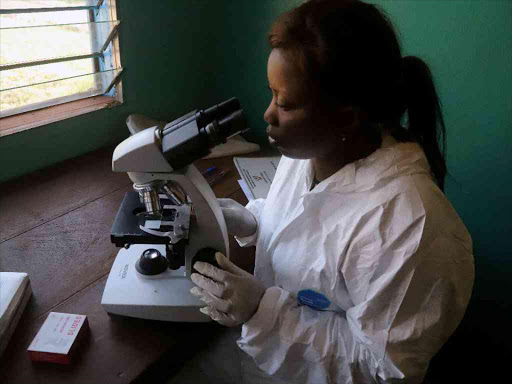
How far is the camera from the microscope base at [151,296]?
2.93 ft

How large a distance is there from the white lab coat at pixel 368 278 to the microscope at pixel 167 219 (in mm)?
178

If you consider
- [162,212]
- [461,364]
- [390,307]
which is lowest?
[461,364]

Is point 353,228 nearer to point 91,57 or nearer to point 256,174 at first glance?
point 256,174

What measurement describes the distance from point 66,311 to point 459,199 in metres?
1.34

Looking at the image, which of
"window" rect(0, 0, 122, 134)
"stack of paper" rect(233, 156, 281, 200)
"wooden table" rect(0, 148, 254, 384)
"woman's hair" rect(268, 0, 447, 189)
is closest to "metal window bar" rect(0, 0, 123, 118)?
"window" rect(0, 0, 122, 134)

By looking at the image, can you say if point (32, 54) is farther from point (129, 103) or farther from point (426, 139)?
point (426, 139)

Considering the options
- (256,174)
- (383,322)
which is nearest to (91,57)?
(256,174)

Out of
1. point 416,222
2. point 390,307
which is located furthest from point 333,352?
point 416,222

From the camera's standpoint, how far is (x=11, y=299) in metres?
0.86

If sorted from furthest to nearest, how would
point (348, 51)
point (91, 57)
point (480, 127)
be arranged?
point (91, 57)
point (480, 127)
point (348, 51)

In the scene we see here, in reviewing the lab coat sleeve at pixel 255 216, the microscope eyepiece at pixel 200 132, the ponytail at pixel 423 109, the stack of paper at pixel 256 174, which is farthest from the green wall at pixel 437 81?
the microscope eyepiece at pixel 200 132

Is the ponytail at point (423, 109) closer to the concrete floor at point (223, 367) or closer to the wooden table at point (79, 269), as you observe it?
the wooden table at point (79, 269)

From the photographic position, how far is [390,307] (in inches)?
30.5

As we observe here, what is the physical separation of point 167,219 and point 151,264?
0.13 m
